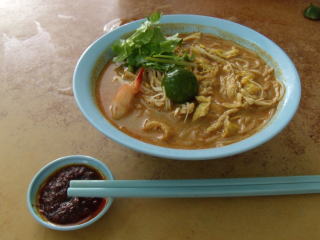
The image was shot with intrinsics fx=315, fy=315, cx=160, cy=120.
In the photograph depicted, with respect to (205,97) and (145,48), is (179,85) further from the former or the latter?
(145,48)

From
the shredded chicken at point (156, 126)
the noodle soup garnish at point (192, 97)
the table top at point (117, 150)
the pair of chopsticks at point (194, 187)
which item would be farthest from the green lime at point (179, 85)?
the pair of chopsticks at point (194, 187)

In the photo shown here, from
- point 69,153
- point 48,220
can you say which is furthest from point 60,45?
point 48,220

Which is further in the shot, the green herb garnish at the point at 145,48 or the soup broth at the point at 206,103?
the green herb garnish at the point at 145,48

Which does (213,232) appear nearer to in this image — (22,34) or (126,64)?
(126,64)

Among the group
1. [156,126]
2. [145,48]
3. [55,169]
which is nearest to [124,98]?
[156,126]

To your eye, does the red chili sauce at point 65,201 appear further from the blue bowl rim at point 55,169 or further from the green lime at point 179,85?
the green lime at point 179,85

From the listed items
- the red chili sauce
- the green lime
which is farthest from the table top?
the green lime

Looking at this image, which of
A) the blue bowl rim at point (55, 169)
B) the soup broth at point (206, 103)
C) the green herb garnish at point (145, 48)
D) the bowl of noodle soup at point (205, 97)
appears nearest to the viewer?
the blue bowl rim at point (55, 169)
